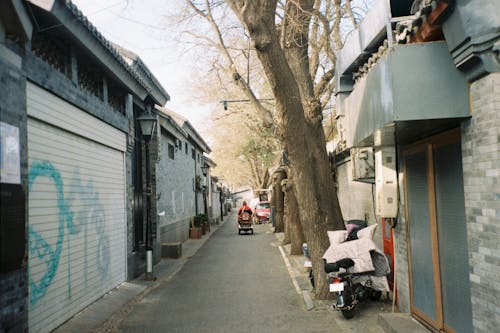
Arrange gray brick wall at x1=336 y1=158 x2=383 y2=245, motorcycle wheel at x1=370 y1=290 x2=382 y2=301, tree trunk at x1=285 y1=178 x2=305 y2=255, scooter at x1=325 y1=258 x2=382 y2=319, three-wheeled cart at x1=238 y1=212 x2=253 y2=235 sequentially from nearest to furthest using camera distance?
scooter at x1=325 y1=258 x2=382 y2=319 < motorcycle wheel at x1=370 y1=290 x2=382 y2=301 < gray brick wall at x1=336 y1=158 x2=383 y2=245 < tree trunk at x1=285 y1=178 x2=305 y2=255 < three-wheeled cart at x1=238 y1=212 x2=253 y2=235

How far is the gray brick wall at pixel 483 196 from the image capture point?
13.6ft

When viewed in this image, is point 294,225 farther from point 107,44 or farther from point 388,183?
point 107,44

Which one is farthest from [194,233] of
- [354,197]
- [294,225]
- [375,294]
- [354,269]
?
[354,269]

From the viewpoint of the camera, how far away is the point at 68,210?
764 centimetres

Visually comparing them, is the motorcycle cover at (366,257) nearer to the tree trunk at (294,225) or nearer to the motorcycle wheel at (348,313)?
the motorcycle wheel at (348,313)

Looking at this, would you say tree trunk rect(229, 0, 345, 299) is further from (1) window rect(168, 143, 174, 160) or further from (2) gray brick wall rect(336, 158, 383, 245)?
(1) window rect(168, 143, 174, 160)

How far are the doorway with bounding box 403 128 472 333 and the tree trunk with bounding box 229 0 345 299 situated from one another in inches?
89.0

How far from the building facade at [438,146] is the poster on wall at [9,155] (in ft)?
14.0

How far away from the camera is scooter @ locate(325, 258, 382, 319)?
727 cm

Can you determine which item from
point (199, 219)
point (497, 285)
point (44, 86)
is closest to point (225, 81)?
point (199, 219)

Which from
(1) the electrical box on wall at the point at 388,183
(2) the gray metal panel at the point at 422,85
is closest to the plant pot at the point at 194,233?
(1) the electrical box on wall at the point at 388,183

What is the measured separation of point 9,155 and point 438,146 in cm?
509

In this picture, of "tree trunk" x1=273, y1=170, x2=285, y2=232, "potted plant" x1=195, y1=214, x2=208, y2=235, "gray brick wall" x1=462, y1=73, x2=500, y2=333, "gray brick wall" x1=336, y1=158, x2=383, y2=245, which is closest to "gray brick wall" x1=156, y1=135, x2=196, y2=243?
"potted plant" x1=195, y1=214, x2=208, y2=235

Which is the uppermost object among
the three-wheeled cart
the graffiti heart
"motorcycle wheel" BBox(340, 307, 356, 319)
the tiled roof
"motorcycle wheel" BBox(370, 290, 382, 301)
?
the tiled roof
